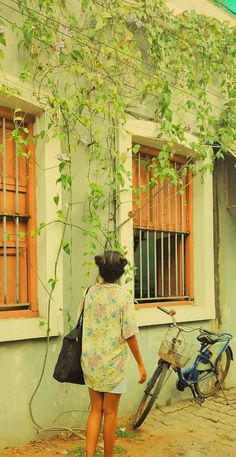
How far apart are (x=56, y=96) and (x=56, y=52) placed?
22.2 inches

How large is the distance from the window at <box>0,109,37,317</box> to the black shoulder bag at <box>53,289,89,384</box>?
0.91 metres

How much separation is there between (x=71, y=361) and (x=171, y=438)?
5.81ft

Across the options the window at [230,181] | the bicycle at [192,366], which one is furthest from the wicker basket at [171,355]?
the window at [230,181]

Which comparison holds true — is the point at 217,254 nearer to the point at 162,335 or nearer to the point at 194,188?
the point at 194,188

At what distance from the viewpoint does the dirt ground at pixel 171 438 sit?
4273mm

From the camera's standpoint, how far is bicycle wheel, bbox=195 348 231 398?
609 cm

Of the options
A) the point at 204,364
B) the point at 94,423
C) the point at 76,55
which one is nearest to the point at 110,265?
the point at 94,423

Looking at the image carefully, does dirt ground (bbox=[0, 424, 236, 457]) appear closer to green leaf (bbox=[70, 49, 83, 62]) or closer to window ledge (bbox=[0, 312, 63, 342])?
window ledge (bbox=[0, 312, 63, 342])

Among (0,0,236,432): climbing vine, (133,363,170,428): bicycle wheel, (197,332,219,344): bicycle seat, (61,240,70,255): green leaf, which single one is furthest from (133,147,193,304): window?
(61,240,70,255): green leaf

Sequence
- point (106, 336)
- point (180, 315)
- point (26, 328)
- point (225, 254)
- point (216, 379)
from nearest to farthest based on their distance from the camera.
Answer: point (106, 336)
point (26, 328)
point (180, 315)
point (216, 379)
point (225, 254)

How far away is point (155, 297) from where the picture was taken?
19.5 feet

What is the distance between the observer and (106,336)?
3.57 m

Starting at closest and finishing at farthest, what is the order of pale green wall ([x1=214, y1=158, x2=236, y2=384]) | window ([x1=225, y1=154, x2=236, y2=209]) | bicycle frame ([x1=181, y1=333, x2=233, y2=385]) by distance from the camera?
bicycle frame ([x1=181, y1=333, x2=233, y2=385]), pale green wall ([x1=214, y1=158, x2=236, y2=384]), window ([x1=225, y1=154, x2=236, y2=209])

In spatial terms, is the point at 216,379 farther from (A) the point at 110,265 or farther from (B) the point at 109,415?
(A) the point at 110,265
